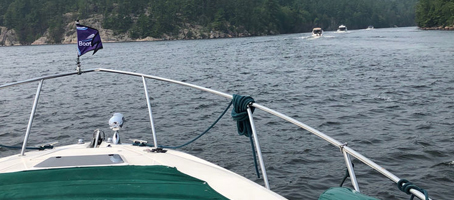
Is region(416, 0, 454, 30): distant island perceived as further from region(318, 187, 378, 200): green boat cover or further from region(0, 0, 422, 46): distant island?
region(318, 187, 378, 200): green boat cover

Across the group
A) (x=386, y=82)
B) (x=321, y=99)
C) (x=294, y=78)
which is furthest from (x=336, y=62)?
(x=321, y=99)

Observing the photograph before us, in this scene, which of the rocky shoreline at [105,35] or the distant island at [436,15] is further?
the rocky shoreline at [105,35]

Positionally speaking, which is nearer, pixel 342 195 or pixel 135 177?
pixel 342 195

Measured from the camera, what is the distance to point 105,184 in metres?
3.61

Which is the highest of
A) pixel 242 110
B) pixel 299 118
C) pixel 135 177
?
pixel 242 110

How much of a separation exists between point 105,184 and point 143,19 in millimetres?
126073

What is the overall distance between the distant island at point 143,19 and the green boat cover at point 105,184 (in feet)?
393

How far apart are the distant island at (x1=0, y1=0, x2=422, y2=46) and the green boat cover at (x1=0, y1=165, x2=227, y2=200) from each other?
120m

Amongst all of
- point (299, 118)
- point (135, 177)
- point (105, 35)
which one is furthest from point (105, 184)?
point (105, 35)

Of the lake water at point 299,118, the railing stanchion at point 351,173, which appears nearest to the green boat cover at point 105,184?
the railing stanchion at point 351,173

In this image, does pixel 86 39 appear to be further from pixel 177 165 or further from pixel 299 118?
pixel 299 118

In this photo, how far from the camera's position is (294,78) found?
2498 cm

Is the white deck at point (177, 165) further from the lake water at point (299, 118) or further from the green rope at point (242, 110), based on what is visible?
Result: the lake water at point (299, 118)

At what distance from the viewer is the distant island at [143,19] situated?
4862 inches
